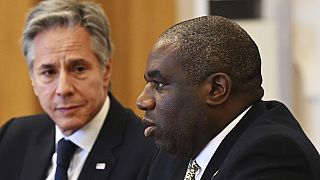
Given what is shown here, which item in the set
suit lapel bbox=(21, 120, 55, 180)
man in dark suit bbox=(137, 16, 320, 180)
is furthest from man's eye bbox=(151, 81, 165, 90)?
suit lapel bbox=(21, 120, 55, 180)

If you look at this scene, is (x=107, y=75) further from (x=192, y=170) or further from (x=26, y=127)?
(x=192, y=170)

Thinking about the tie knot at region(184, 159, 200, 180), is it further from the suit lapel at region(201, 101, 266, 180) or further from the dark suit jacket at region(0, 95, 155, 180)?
the dark suit jacket at region(0, 95, 155, 180)

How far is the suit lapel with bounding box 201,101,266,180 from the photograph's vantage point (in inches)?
72.2

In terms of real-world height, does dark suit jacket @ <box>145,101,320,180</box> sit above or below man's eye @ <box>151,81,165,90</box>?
below

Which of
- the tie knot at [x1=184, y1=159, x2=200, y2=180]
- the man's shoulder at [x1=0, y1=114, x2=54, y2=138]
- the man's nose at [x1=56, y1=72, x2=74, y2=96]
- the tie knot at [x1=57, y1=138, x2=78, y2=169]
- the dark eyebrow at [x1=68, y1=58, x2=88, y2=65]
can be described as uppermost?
the dark eyebrow at [x1=68, y1=58, x2=88, y2=65]

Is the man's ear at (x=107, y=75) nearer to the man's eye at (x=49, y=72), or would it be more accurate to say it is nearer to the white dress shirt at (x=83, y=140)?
the white dress shirt at (x=83, y=140)

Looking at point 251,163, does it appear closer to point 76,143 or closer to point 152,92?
point 152,92

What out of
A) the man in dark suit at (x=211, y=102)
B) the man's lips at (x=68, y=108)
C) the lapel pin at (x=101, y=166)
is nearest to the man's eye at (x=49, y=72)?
the man's lips at (x=68, y=108)

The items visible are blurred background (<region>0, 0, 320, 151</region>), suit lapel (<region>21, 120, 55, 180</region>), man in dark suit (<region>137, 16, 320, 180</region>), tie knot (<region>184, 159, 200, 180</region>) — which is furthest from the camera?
blurred background (<region>0, 0, 320, 151</region>)

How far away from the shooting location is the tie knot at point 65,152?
2621 millimetres

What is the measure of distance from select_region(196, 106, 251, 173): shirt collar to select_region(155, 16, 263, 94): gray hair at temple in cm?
9

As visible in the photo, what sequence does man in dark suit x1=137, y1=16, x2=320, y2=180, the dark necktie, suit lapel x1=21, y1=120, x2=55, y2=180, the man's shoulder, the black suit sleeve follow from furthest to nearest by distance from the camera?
the man's shoulder, suit lapel x1=21, y1=120, x2=55, y2=180, the dark necktie, man in dark suit x1=137, y1=16, x2=320, y2=180, the black suit sleeve

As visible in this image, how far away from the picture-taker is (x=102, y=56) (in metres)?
2.70

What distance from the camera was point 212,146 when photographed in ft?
6.12
